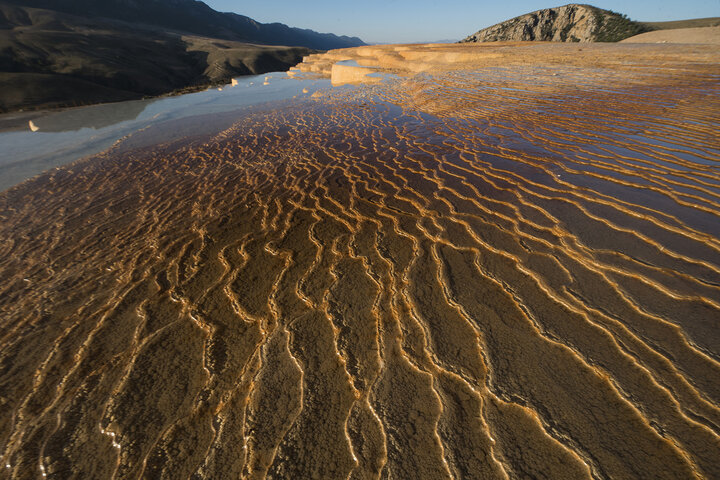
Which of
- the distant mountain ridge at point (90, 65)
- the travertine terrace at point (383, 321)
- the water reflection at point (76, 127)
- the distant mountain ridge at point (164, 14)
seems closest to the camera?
the travertine terrace at point (383, 321)

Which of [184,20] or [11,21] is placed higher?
[184,20]

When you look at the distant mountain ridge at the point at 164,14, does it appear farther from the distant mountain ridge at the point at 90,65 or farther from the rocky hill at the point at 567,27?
the rocky hill at the point at 567,27

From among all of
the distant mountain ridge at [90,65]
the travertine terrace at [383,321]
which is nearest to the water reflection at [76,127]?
the distant mountain ridge at [90,65]

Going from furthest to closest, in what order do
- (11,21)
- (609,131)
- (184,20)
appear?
(184,20), (11,21), (609,131)

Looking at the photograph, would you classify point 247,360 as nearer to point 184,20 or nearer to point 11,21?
point 11,21

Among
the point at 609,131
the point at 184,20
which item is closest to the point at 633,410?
the point at 609,131
